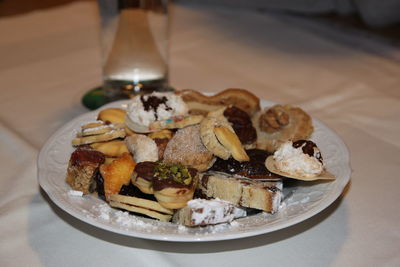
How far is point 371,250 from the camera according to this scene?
0.92 metres

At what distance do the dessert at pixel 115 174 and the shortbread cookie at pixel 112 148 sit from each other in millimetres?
79

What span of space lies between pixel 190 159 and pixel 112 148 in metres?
0.18

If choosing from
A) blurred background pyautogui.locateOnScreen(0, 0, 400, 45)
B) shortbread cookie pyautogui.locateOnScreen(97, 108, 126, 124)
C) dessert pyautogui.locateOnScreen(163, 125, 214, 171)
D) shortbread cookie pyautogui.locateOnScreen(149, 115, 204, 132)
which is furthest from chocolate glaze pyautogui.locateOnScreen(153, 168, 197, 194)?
blurred background pyautogui.locateOnScreen(0, 0, 400, 45)

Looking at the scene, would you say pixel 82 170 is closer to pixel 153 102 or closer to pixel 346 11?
pixel 153 102

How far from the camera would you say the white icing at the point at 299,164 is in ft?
3.04

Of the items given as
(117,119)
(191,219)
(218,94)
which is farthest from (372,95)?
(191,219)

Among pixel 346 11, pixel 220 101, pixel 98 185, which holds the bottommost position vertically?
pixel 98 185

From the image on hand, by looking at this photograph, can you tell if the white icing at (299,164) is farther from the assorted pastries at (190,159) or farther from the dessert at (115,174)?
the dessert at (115,174)

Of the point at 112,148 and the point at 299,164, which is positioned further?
the point at 112,148

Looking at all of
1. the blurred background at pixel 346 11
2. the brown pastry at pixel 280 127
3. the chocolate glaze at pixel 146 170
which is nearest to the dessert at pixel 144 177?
the chocolate glaze at pixel 146 170

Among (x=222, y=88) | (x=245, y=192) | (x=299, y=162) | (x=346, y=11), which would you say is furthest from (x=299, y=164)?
(x=346, y=11)

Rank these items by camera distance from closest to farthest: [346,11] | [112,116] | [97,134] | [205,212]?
1. [205,212]
2. [97,134]
3. [112,116]
4. [346,11]

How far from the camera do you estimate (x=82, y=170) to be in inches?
36.4

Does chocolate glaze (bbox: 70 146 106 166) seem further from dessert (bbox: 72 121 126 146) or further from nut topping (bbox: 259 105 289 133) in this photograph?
nut topping (bbox: 259 105 289 133)
